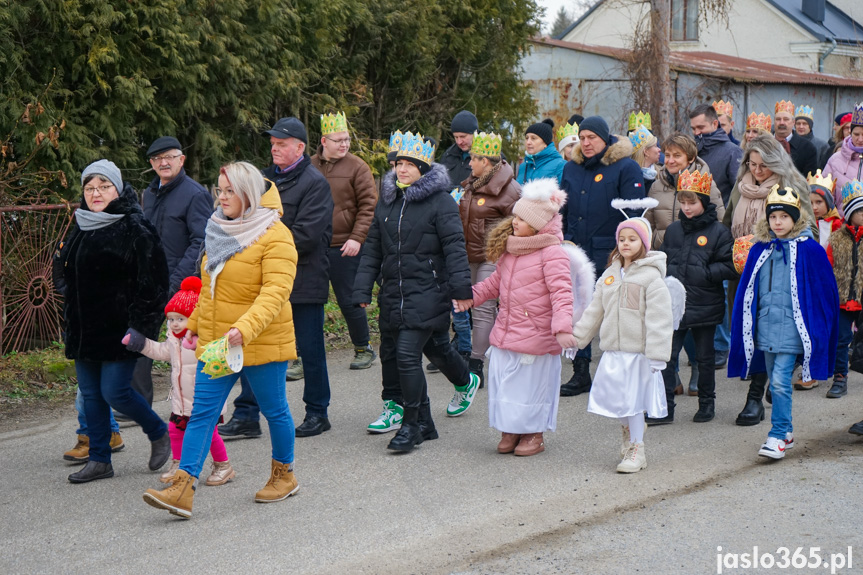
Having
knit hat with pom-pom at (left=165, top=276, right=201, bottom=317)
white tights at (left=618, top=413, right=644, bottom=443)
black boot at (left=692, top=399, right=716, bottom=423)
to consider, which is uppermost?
knit hat with pom-pom at (left=165, top=276, right=201, bottom=317)

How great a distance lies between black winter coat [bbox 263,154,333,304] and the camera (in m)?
6.89

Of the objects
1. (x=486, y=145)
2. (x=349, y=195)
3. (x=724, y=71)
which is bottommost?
(x=349, y=195)

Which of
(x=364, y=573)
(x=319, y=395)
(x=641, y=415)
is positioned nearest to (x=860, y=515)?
(x=641, y=415)

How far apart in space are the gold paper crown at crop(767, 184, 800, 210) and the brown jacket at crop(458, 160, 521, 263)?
2.25 meters

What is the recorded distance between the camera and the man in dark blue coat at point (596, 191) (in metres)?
8.20

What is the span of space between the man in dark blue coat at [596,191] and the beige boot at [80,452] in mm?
3671

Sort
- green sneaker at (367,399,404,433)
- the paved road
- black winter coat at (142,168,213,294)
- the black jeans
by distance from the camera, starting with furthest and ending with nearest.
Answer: green sneaker at (367,399,404,433)
black winter coat at (142,168,213,294)
the black jeans
the paved road

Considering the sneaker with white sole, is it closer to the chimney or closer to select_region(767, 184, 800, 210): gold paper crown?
select_region(767, 184, 800, 210): gold paper crown

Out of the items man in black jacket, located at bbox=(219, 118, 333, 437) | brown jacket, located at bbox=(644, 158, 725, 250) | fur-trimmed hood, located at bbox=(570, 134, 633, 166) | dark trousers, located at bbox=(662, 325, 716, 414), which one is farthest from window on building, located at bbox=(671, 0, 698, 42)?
man in black jacket, located at bbox=(219, 118, 333, 437)

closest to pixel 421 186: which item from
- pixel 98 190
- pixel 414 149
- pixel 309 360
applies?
pixel 414 149

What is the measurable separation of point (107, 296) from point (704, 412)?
4.26 m

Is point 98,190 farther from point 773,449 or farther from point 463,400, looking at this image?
point 773,449

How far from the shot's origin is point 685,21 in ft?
115

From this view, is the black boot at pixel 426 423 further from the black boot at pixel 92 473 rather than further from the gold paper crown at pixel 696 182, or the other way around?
the gold paper crown at pixel 696 182
